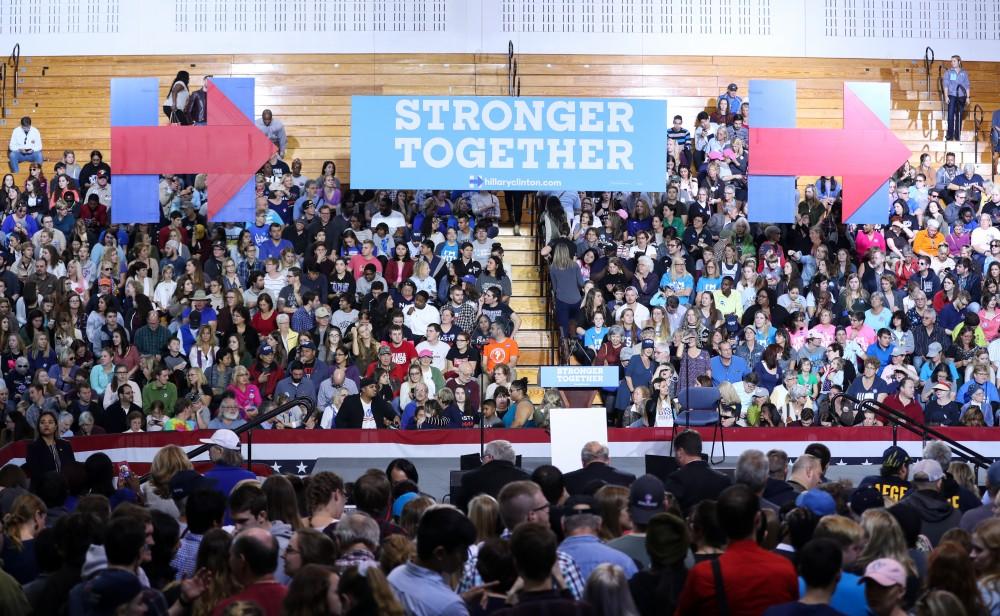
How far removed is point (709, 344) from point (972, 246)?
607cm

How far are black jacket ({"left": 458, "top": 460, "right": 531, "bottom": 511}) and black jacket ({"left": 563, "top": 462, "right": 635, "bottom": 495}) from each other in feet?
1.08

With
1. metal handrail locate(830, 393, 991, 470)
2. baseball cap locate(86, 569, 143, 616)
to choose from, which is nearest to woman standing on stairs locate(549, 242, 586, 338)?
metal handrail locate(830, 393, 991, 470)

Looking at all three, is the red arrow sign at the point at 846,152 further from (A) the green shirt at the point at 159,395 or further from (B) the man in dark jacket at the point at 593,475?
(B) the man in dark jacket at the point at 593,475

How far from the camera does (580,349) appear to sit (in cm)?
1755

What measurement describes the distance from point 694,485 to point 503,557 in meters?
3.35

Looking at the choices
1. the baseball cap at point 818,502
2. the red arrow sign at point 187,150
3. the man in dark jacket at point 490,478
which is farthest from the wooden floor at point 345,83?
the baseball cap at point 818,502

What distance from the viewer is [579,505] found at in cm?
795

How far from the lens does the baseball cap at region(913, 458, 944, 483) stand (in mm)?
9164

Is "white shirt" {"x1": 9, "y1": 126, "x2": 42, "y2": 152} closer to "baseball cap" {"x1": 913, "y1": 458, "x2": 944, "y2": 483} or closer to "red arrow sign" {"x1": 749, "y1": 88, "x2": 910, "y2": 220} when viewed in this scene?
"red arrow sign" {"x1": 749, "y1": 88, "x2": 910, "y2": 220}

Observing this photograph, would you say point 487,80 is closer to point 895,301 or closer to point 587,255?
point 587,255

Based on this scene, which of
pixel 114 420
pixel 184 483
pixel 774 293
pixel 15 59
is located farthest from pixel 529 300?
pixel 184 483

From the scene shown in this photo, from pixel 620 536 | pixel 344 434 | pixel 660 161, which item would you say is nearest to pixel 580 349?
pixel 344 434

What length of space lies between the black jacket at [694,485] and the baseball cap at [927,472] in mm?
1292

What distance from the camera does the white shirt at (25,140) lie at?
78.4ft
